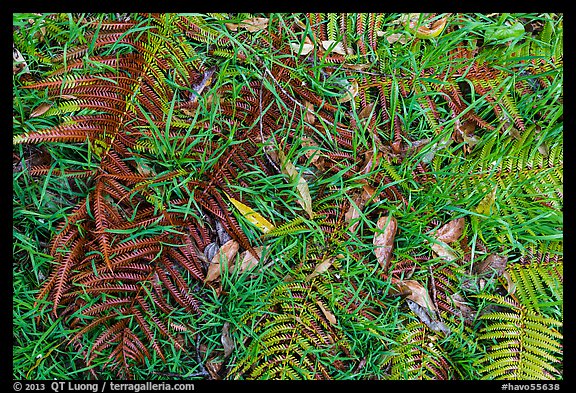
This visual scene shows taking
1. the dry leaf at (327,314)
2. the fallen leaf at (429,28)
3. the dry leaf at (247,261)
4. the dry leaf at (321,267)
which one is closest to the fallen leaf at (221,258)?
the dry leaf at (247,261)

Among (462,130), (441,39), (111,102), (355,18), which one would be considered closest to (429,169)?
(462,130)

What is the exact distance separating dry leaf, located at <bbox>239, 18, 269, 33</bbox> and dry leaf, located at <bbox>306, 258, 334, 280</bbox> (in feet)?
5.43

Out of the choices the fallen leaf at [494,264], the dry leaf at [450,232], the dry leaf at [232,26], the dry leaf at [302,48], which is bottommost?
the fallen leaf at [494,264]

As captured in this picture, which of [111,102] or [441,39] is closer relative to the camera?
[111,102]

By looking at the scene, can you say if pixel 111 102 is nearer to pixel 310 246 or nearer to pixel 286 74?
pixel 286 74

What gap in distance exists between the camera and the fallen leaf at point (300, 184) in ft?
8.55

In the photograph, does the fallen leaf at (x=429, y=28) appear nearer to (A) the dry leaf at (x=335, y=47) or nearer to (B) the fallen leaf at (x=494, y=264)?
(A) the dry leaf at (x=335, y=47)

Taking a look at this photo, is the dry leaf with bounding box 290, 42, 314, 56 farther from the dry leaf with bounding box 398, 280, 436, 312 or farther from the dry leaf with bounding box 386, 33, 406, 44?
the dry leaf with bounding box 398, 280, 436, 312

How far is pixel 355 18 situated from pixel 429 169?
1.19 metres

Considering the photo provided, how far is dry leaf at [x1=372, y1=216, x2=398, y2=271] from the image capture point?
2631 millimetres

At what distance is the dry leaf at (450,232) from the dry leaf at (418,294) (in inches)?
14.1

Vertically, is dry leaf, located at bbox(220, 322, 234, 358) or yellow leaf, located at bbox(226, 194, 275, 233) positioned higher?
yellow leaf, located at bbox(226, 194, 275, 233)

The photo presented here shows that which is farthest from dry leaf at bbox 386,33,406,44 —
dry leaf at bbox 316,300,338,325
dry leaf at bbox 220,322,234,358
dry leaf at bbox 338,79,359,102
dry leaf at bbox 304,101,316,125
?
dry leaf at bbox 220,322,234,358

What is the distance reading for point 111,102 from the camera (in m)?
2.46
